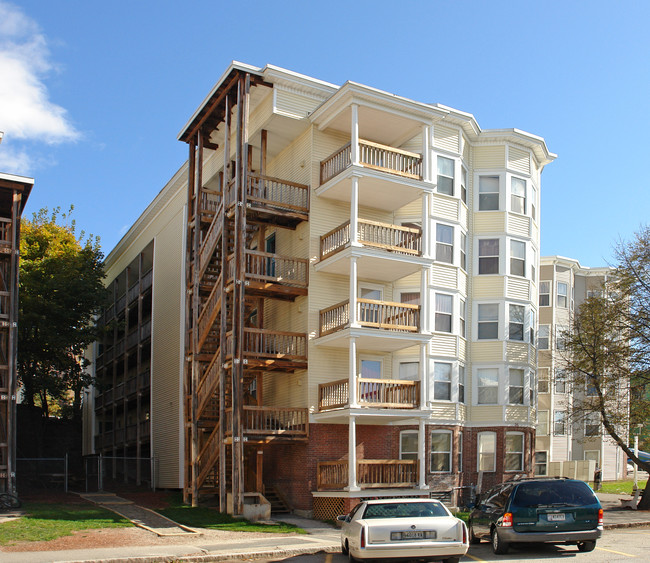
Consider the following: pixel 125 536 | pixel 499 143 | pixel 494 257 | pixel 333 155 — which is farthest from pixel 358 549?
pixel 499 143

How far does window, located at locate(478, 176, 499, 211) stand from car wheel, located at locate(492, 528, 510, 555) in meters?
18.2

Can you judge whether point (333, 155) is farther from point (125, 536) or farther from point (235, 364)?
point (125, 536)

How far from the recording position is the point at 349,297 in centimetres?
2600

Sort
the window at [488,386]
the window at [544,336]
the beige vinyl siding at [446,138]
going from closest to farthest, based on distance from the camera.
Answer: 1. the beige vinyl siding at [446,138]
2. the window at [488,386]
3. the window at [544,336]

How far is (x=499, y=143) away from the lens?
3186 cm

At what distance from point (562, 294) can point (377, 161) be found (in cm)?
2331

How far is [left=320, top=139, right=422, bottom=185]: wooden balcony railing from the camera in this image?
25.7 meters

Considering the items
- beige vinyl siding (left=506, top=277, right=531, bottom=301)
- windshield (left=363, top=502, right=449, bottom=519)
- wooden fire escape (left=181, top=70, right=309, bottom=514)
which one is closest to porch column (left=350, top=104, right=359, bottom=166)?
wooden fire escape (left=181, top=70, right=309, bottom=514)

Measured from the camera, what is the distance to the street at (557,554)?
14.7 m

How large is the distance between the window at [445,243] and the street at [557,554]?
13.6m

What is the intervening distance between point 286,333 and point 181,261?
11372 millimetres

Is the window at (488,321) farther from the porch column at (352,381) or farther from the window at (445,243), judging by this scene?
the porch column at (352,381)

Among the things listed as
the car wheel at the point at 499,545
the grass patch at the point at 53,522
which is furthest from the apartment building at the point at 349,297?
the car wheel at the point at 499,545

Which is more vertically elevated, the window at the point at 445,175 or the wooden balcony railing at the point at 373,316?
the window at the point at 445,175
